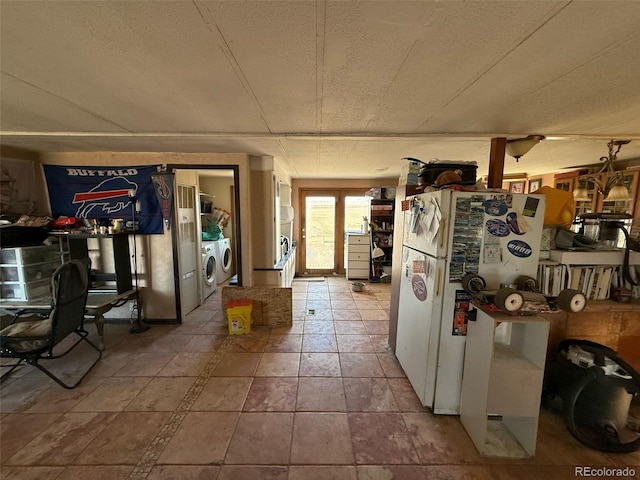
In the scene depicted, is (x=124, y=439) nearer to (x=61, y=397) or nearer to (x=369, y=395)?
(x=61, y=397)

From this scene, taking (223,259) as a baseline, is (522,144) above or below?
above

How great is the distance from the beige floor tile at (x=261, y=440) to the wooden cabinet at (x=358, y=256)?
3.61 meters

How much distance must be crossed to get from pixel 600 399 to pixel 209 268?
14.7 feet

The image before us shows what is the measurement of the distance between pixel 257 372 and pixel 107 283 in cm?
237

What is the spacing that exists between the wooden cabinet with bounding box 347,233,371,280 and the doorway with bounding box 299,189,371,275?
517 mm

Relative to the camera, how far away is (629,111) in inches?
67.7

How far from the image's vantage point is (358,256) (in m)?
5.18

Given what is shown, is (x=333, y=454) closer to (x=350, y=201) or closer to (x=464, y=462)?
(x=464, y=462)

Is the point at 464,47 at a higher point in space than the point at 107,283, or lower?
higher

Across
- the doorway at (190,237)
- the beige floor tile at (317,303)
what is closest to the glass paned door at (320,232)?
the beige floor tile at (317,303)

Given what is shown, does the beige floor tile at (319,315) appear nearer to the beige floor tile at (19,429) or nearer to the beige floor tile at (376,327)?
the beige floor tile at (376,327)

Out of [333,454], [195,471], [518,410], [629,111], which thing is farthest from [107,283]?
[629,111]

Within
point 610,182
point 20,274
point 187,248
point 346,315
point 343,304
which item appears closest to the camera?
point 20,274

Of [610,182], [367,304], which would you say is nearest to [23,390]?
[367,304]
